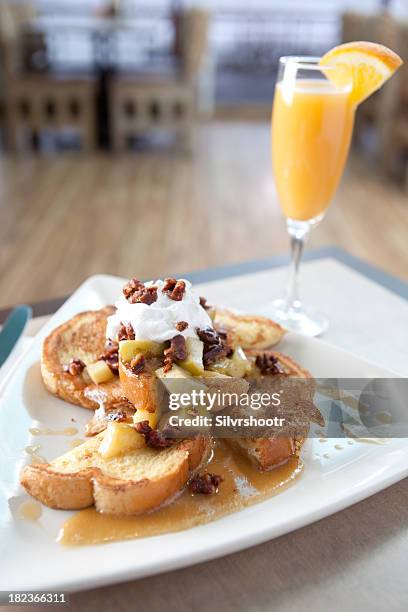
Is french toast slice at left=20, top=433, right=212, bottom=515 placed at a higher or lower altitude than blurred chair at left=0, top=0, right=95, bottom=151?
higher

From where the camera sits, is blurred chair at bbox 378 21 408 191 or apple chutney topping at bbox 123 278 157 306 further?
blurred chair at bbox 378 21 408 191

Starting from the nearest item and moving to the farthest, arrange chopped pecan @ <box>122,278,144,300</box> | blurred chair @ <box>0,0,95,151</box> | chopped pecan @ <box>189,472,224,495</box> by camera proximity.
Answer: chopped pecan @ <box>189,472,224,495</box>
chopped pecan @ <box>122,278,144,300</box>
blurred chair @ <box>0,0,95,151</box>

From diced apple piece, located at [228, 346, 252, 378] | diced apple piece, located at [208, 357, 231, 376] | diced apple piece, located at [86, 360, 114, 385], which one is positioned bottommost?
diced apple piece, located at [86, 360, 114, 385]

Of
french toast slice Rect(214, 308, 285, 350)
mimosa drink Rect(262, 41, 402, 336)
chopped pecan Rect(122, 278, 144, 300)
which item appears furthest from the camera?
mimosa drink Rect(262, 41, 402, 336)

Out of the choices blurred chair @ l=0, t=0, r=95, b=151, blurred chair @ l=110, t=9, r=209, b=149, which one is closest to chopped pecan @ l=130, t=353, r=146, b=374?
blurred chair @ l=110, t=9, r=209, b=149

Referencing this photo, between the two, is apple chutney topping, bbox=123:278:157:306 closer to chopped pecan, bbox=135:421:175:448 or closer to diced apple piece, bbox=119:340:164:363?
diced apple piece, bbox=119:340:164:363

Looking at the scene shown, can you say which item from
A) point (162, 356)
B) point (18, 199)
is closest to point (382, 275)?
point (162, 356)

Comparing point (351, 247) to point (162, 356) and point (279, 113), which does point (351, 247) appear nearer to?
point (279, 113)

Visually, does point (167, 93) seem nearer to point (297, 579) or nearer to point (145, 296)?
point (145, 296)
